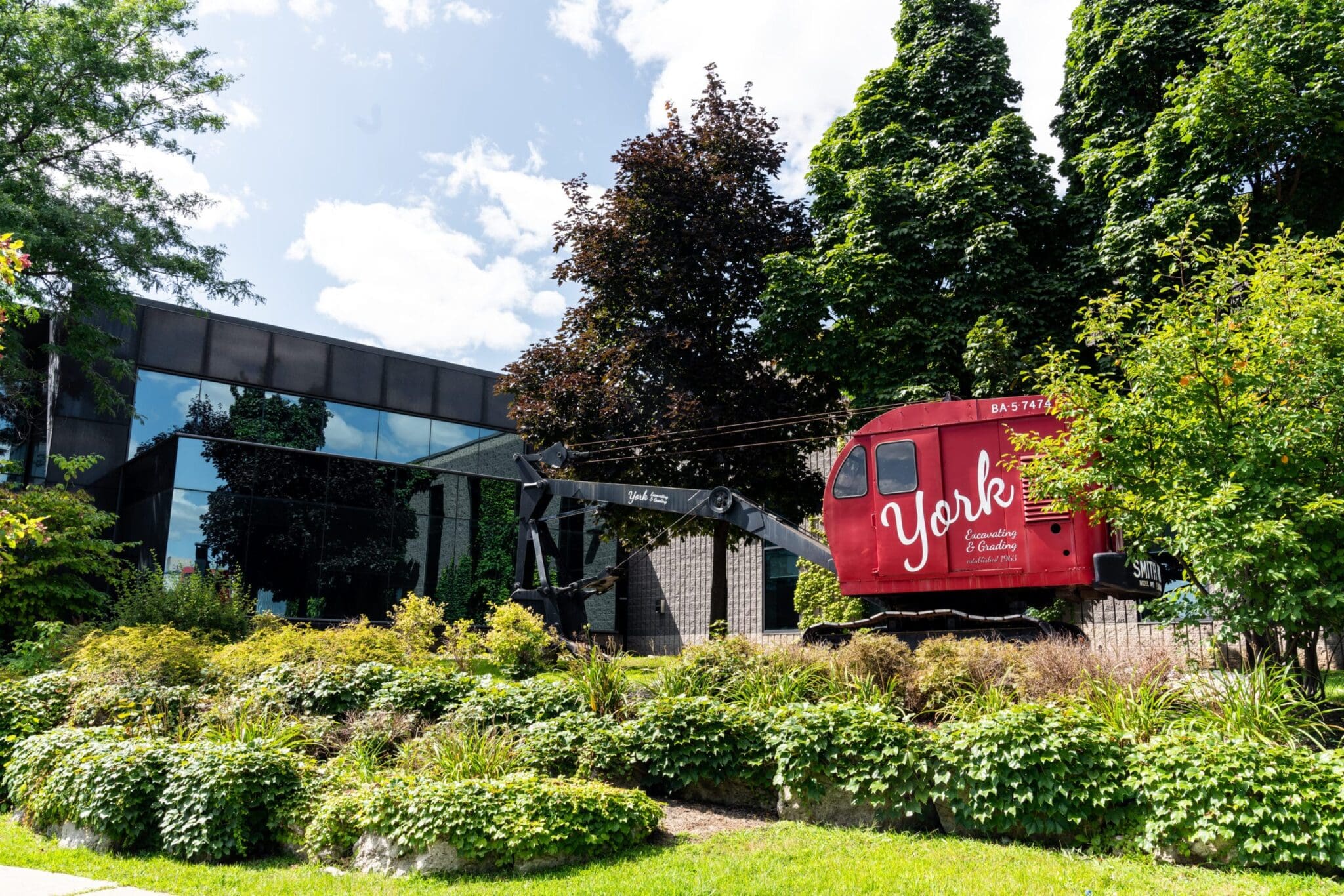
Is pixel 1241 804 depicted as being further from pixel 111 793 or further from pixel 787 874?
pixel 111 793

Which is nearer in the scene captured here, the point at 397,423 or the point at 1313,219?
the point at 1313,219

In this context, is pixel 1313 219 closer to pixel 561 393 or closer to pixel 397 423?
pixel 561 393

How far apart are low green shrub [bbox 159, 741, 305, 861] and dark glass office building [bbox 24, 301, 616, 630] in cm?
1452

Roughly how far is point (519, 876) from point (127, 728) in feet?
19.4

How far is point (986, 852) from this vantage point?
271 inches

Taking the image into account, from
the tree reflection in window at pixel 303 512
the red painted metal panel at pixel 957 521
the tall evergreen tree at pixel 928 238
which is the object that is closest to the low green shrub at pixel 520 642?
the red painted metal panel at pixel 957 521

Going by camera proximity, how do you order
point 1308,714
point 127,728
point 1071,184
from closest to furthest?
point 1308,714
point 127,728
point 1071,184

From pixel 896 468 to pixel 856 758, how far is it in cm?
570

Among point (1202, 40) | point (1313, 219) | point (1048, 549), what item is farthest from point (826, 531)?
point (1202, 40)

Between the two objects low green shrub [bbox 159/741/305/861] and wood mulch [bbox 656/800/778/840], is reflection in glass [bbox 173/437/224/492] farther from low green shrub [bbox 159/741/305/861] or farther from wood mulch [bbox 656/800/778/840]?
wood mulch [bbox 656/800/778/840]

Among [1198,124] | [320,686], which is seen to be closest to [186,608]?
[320,686]

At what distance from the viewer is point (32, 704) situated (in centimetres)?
1173

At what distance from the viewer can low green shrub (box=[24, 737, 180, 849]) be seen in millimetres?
8172

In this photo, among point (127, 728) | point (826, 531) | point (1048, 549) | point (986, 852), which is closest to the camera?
point (986, 852)
